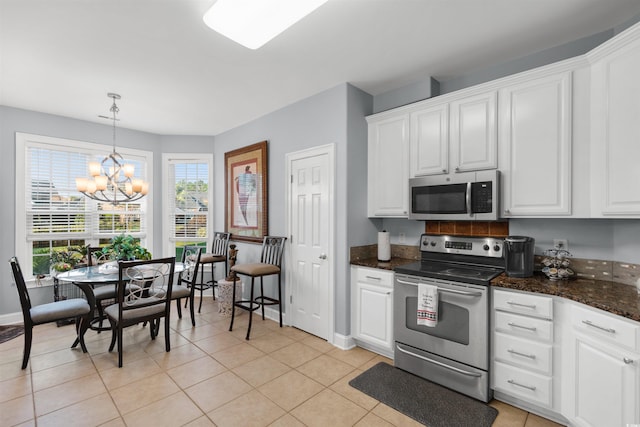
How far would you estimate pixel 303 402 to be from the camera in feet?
7.33

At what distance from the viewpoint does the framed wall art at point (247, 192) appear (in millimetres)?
4148

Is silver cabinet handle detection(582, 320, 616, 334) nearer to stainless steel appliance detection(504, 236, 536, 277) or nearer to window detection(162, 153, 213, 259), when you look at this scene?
stainless steel appliance detection(504, 236, 536, 277)

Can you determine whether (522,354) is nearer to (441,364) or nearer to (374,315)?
(441,364)

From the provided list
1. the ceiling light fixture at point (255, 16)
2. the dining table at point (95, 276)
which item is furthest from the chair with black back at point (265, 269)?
the ceiling light fixture at point (255, 16)

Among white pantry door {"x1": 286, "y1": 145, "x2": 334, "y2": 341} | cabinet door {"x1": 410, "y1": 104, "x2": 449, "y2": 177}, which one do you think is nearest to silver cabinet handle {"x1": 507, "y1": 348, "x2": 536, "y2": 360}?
cabinet door {"x1": 410, "y1": 104, "x2": 449, "y2": 177}

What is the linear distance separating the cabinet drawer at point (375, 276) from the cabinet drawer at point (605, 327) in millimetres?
1323

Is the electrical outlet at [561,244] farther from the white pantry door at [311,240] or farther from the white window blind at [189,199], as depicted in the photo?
the white window blind at [189,199]

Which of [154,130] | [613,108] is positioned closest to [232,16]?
[613,108]

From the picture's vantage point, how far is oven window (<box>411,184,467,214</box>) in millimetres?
2627

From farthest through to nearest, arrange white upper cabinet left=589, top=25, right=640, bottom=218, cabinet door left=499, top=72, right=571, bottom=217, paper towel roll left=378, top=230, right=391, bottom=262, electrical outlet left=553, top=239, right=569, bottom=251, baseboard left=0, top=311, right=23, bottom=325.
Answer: baseboard left=0, top=311, right=23, bottom=325
paper towel roll left=378, top=230, right=391, bottom=262
electrical outlet left=553, top=239, right=569, bottom=251
cabinet door left=499, top=72, right=571, bottom=217
white upper cabinet left=589, top=25, right=640, bottom=218

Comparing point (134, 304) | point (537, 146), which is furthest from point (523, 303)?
point (134, 304)

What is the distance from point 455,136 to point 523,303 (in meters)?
1.46

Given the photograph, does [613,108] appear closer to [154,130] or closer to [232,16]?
[232,16]

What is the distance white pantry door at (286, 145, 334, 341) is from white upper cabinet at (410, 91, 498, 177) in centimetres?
91
